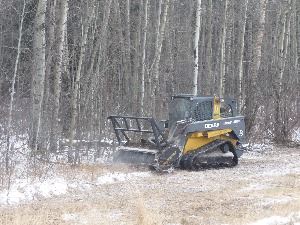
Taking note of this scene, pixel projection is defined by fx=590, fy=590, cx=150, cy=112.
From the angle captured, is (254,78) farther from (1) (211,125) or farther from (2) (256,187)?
(2) (256,187)

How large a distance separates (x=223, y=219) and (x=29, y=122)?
6.48 meters

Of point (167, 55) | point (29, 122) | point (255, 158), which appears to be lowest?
point (255, 158)

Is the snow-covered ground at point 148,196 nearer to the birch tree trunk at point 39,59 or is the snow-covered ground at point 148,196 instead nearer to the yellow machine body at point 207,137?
the yellow machine body at point 207,137

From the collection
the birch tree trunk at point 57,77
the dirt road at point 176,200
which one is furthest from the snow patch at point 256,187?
the birch tree trunk at point 57,77

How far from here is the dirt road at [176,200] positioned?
912cm

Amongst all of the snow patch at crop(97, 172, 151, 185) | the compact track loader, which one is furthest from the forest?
the snow patch at crop(97, 172, 151, 185)

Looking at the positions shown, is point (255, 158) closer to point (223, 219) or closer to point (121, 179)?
point (121, 179)

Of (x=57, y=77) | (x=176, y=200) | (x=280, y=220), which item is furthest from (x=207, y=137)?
(x=280, y=220)

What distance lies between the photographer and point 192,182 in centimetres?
1273

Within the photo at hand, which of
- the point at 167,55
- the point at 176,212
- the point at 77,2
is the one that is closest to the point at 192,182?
the point at 176,212

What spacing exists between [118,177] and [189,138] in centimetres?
275

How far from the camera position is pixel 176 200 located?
10.8 metres

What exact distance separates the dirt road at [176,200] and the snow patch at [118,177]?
0.08 ft

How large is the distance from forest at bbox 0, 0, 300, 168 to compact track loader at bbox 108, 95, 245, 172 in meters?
1.59
